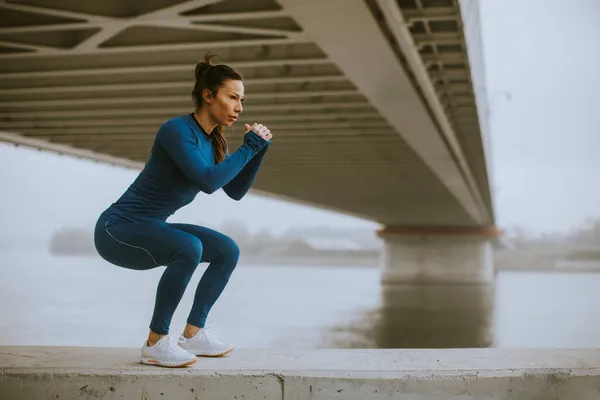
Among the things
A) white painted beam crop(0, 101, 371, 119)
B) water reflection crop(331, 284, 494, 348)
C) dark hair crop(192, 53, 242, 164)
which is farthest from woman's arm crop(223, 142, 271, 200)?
water reflection crop(331, 284, 494, 348)

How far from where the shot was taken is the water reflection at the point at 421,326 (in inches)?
675

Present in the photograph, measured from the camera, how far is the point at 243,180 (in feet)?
14.1

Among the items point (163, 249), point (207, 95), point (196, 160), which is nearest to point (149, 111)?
point (207, 95)

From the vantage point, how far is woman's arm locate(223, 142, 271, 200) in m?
4.22

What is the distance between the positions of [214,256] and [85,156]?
20.7m

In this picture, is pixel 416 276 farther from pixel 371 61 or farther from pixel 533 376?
pixel 533 376

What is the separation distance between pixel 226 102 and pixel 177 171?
43 cm

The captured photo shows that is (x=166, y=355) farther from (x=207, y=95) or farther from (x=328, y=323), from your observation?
(x=328, y=323)

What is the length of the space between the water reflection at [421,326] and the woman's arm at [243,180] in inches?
458

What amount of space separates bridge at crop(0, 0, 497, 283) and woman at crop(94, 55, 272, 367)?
5.42 metres

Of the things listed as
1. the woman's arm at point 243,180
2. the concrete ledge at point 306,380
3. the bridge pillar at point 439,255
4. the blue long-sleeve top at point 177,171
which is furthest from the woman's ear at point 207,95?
the bridge pillar at point 439,255

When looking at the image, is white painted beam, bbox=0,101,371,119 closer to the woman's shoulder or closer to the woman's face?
the woman's face

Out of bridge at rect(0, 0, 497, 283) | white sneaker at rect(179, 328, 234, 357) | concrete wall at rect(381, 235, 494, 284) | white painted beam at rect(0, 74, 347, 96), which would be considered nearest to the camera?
white sneaker at rect(179, 328, 234, 357)

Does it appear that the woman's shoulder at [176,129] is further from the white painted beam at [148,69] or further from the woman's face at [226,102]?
the white painted beam at [148,69]
